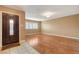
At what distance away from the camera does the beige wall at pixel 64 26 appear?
6.90 meters

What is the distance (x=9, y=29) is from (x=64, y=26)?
592cm

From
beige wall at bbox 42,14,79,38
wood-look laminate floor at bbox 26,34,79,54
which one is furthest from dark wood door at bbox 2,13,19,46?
beige wall at bbox 42,14,79,38

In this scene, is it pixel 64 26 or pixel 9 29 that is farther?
pixel 64 26

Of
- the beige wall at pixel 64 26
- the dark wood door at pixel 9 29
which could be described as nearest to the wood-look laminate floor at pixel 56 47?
the dark wood door at pixel 9 29

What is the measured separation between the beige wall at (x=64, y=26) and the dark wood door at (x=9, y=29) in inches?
203

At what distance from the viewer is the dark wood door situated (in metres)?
3.76

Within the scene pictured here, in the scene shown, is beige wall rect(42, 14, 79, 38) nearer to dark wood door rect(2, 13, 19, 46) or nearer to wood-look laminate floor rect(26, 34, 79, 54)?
wood-look laminate floor rect(26, 34, 79, 54)

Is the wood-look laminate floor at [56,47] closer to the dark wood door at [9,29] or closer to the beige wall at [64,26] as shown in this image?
the dark wood door at [9,29]

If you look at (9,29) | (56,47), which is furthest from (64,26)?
(9,29)

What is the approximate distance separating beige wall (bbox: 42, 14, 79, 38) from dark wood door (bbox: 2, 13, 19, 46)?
17.0 feet

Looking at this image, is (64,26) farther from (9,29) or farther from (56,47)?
(9,29)

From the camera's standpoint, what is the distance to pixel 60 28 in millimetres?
8773

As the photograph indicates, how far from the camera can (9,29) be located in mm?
3996

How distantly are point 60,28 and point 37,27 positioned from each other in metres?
4.37
